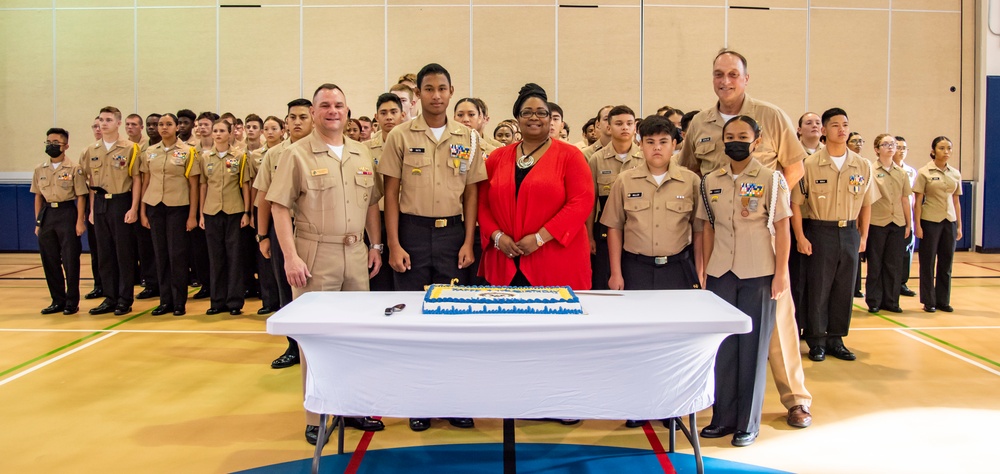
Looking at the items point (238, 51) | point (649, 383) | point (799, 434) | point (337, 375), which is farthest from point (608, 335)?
point (238, 51)

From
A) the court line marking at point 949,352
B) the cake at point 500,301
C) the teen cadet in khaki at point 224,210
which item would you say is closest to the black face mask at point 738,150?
the cake at point 500,301

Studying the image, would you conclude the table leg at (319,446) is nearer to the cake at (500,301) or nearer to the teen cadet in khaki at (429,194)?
the cake at (500,301)

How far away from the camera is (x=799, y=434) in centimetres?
354

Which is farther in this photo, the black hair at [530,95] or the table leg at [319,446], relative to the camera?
the black hair at [530,95]

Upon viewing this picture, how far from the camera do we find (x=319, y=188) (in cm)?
337

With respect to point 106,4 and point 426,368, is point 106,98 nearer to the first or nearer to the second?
point 106,4

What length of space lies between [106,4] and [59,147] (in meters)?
5.67

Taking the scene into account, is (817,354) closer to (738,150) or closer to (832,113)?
(832,113)

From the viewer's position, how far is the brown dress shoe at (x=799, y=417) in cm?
362

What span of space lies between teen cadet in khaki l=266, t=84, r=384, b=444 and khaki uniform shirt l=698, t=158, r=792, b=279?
1.80m

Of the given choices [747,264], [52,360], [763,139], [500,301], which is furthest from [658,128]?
[52,360]

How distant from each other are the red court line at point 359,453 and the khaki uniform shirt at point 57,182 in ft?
15.1

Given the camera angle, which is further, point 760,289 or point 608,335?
point 760,289

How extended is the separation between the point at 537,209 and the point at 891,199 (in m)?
4.60
